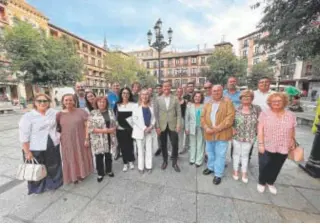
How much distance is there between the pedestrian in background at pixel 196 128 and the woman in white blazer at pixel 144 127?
2.49 feet

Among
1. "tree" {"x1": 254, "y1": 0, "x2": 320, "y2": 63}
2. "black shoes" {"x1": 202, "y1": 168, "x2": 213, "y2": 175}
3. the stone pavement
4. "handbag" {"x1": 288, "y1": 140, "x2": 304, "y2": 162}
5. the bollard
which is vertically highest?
"tree" {"x1": 254, "y1": 0, "x2": 320, "y2": 63}

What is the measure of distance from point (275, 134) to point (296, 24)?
5.27 m

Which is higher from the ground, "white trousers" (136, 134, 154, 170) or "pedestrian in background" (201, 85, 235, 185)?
"pedestrian in background" (201, 85, 235, 185)

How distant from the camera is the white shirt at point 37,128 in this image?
6.93 ft

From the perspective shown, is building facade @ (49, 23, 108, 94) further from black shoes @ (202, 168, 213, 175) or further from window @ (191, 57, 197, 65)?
black shoes @ (202, 168, 213, 175)

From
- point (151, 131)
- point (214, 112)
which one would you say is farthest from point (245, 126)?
point (151, 131)

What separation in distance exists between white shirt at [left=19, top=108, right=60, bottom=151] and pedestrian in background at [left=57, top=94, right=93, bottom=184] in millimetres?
114

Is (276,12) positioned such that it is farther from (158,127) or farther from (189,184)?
(189,184)

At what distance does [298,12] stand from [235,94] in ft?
13.5

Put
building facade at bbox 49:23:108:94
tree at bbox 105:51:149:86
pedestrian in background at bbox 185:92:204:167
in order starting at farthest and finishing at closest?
building facade at bbox 49:23:108:94 < tree at bbox 105:51:149:86 < pedestrian in background at bbox 185:92:204:167

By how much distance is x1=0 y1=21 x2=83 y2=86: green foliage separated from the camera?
1151 cm

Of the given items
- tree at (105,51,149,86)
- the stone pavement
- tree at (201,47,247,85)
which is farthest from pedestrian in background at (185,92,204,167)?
tree at (105,51,149,86)

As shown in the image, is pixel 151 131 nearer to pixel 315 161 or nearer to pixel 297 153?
pixel 297 153

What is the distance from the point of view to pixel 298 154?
2.12 metres
